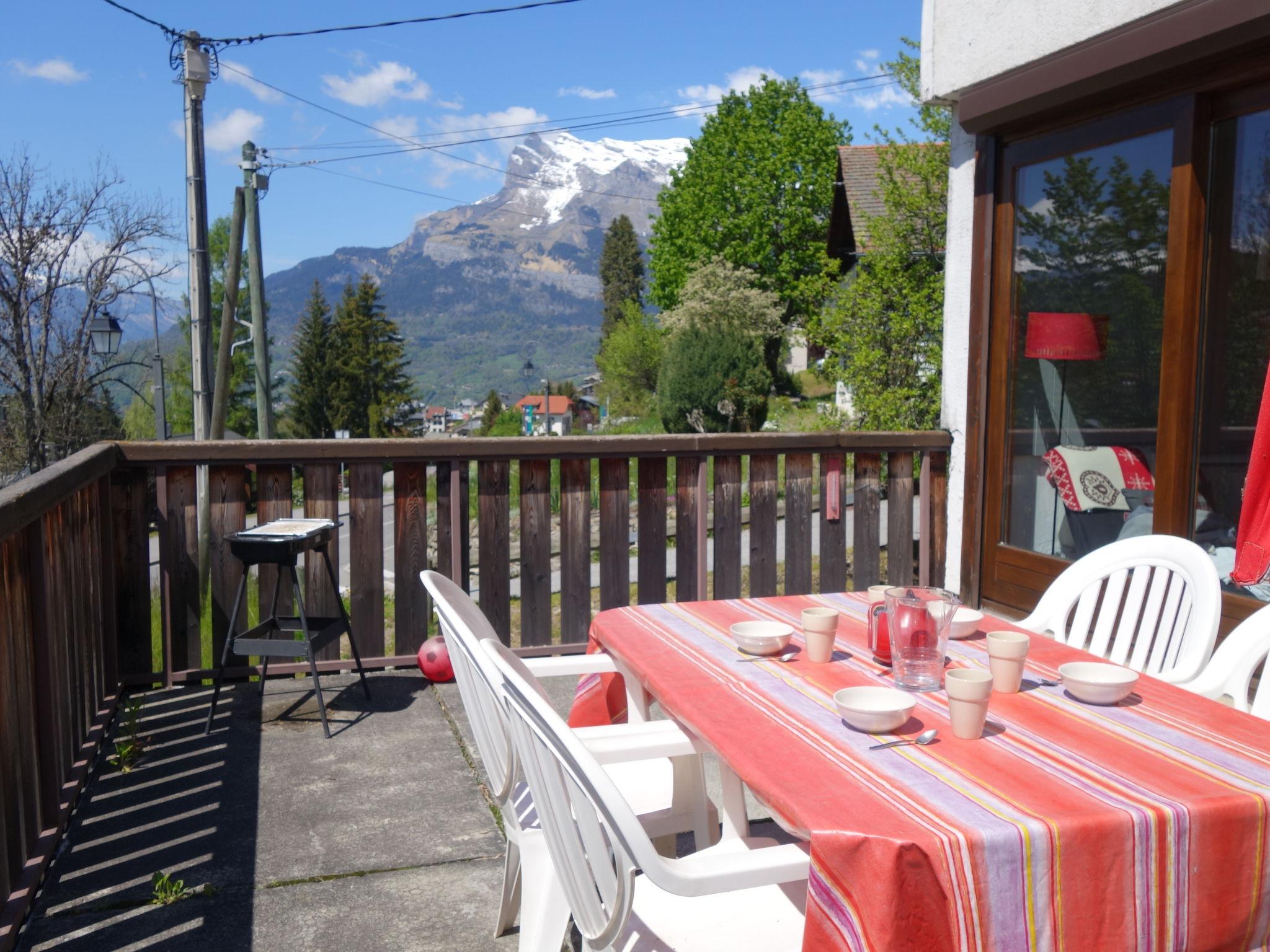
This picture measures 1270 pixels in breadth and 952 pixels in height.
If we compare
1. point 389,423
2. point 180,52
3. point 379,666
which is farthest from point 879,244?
point 389,423

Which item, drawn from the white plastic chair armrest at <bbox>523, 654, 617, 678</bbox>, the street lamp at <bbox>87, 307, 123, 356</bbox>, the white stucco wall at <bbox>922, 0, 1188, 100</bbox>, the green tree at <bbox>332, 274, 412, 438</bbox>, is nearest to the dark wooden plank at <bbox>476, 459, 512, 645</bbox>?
the white plastic chair armrest at <bbox>523, 654, 617, 678</bbox>

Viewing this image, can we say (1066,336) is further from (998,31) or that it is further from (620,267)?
(620,267)

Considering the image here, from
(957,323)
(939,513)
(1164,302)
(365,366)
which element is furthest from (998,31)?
(365,366)

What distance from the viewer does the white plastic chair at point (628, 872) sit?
1.36 meters

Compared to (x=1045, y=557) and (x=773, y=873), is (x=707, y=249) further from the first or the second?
(x=773, y=873)

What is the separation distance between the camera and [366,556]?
418 centimetres

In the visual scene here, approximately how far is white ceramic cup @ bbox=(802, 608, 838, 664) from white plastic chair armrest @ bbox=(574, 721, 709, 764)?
0.94ft

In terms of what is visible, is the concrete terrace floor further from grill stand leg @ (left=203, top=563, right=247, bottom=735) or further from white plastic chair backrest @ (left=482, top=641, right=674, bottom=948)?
white plastic chair backrest @ (left=482, top=641, right=674, bottom=948)

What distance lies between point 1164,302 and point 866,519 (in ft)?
5.36

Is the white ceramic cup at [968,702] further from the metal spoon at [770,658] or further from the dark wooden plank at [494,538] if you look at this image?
the dark wooden plank at [494,538]

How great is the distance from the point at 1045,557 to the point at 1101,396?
2.16ft

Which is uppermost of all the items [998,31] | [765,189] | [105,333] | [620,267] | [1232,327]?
[620,267]

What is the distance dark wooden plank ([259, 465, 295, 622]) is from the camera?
4.11 metres

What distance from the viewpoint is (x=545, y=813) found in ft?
5.10
